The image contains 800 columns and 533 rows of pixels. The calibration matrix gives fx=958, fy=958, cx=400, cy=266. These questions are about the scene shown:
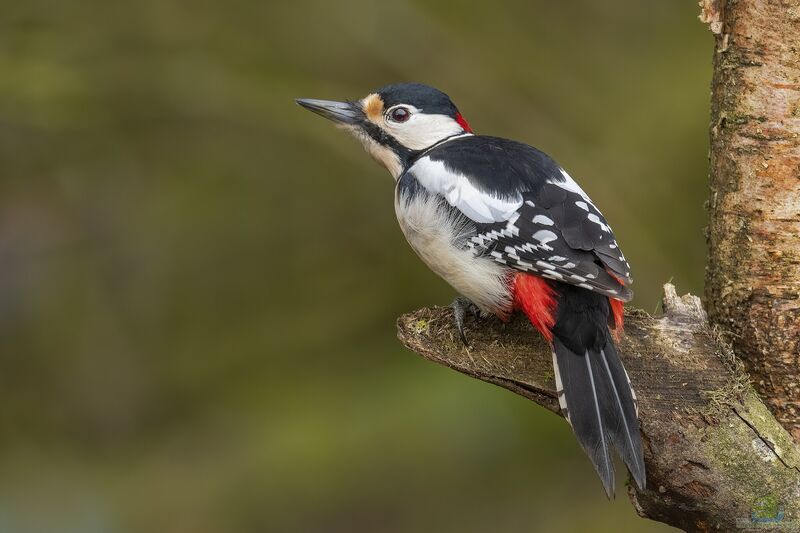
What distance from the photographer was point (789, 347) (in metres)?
2.72

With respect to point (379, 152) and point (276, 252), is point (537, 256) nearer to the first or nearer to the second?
point (379, 152)

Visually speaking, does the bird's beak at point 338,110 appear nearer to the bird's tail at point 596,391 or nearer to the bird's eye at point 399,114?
the bird's eye at point 399,114

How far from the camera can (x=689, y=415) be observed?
2.57 meters

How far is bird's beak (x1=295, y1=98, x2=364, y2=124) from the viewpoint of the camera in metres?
3.80

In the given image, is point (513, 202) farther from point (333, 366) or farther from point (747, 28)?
point (333, 366)

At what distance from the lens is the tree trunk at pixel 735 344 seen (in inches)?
99.0

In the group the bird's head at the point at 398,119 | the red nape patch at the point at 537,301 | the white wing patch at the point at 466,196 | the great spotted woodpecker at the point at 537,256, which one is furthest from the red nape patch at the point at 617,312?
the bird's head at the point at 398,119

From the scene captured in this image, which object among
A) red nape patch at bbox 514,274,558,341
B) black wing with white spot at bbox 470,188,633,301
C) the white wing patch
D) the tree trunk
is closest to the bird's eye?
the white wing patch

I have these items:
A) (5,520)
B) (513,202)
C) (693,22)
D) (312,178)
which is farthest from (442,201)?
(5,520)

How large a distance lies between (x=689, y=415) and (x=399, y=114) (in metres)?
1.72

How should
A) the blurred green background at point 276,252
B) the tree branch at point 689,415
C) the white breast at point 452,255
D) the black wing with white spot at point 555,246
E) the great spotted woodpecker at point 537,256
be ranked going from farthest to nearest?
1. the blurred green background at point 276,252
2. the white breast at point 452,255
3. the black wing with white spot at point 555,246
4. the great spotted woodpecker at point 537,256
5. the tree branch at point 689,415

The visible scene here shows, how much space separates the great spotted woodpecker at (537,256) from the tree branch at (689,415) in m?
0.10

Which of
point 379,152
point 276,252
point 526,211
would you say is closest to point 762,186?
point 526,211

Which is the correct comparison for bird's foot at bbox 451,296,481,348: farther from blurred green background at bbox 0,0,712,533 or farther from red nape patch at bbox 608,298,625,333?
blurred green background at bbox 0,0,712,533
